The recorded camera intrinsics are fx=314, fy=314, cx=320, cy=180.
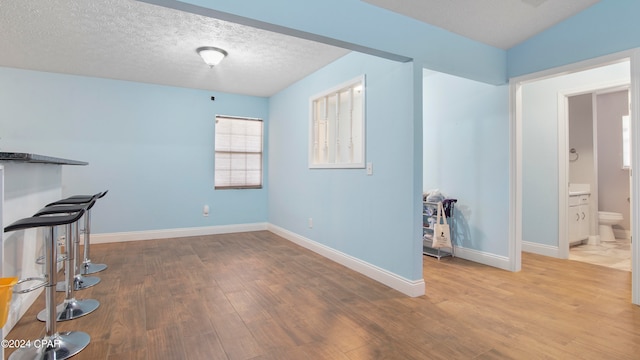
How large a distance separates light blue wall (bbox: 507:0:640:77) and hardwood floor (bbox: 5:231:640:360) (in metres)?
2.13

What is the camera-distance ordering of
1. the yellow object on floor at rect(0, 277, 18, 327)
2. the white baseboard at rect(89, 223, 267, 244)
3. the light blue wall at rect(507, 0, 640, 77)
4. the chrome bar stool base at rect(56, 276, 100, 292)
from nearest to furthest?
1. the yellow object on floor at rect(0, 277, 18, 327)
2. the light blue wall at rect(507, 0, 640, 77)
3. the chrome bar stool base at rect(56, 276, 100, 292)
4. the white baseboard at rect(89, 223, 267, 244)

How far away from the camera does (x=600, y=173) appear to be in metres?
5.25

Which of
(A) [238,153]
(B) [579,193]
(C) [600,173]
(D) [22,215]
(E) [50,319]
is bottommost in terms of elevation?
(E) [50,319]

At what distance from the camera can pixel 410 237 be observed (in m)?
2.74

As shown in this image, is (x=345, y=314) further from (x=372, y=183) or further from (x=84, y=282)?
(x=84, y=282)

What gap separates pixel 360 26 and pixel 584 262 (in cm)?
380

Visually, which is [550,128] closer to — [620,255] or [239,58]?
[620,255]

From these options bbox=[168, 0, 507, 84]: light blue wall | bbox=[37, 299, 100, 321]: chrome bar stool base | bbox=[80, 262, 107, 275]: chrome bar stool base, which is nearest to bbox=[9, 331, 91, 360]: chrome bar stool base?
bbox=[37, 299, 100, 321]: chrome bar stool base

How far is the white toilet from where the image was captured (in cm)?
471

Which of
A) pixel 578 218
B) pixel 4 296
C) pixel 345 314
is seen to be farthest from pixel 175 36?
pixel 578 218

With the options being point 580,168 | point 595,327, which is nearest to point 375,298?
point 595,327

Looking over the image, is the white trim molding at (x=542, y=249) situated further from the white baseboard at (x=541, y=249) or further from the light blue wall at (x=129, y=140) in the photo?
the light blue wall at (x=129, y=140)

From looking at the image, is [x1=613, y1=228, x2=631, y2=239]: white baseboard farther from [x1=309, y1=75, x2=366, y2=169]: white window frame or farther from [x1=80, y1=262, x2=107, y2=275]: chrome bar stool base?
[x1=80, y1=262, x2=107, y2=275]: chrome bar stool base

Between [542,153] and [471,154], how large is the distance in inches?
42.1
